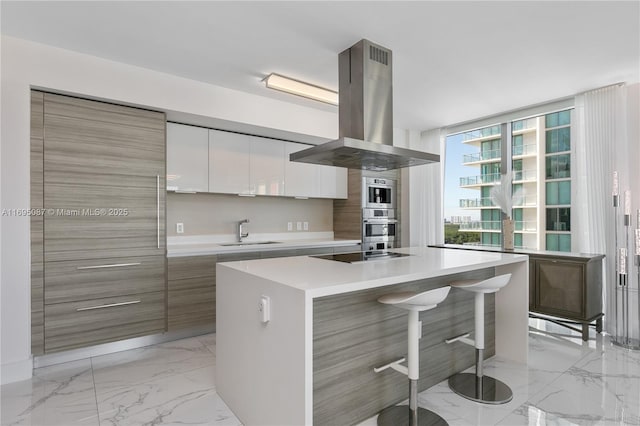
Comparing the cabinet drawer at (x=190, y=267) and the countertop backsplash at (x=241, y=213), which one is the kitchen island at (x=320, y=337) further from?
the countertop backsplash at (x=241, y=213)

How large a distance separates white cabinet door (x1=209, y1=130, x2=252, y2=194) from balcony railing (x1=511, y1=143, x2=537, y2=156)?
338 centimetres

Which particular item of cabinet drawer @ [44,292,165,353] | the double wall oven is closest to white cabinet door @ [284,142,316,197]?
the double wall oven

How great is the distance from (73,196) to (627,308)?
4873mm

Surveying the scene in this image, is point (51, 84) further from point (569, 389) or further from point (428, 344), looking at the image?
point (569, 389)

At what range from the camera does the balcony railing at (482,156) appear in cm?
456

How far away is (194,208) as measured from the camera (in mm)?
3830

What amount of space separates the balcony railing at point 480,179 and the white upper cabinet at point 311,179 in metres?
1.73

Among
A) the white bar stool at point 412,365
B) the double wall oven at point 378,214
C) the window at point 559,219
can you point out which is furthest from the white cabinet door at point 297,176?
the window at point 559,219

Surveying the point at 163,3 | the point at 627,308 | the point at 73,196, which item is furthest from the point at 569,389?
the point at 73,196

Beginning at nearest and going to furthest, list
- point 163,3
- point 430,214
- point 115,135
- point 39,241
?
point 163,3
point 39,241
point 115,135
point 430,214

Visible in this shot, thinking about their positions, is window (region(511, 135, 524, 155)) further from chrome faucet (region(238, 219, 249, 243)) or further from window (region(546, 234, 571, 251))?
chrome faucet (region(238, 219, 249, 243))

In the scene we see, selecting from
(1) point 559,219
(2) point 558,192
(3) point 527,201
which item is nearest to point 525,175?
(3) point 527,201

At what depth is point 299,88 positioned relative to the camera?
10.7ft

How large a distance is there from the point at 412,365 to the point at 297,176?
2.90 m
